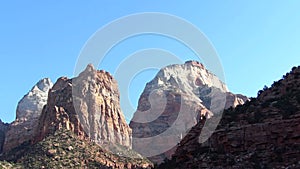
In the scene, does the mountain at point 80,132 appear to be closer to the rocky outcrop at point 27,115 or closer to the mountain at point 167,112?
the rocky outcrop at point 27,115

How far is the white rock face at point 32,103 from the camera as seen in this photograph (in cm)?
17488

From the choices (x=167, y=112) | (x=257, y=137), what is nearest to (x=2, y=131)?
(x=167, y=112)

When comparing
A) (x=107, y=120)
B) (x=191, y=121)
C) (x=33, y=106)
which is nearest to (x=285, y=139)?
(x=107, y=120)

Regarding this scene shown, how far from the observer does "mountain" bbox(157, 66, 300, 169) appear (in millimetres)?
41969

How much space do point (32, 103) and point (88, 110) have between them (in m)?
53.2

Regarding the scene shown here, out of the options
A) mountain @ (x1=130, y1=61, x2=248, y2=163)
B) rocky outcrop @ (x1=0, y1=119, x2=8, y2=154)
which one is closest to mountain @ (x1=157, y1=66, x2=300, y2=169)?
mountain @ (x1=130, y1=61, x2=248, y2=163)

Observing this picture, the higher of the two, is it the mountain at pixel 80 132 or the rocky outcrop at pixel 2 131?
the rocky outcrop at pixel 2 131

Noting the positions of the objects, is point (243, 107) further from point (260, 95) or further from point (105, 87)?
point (105, 87)

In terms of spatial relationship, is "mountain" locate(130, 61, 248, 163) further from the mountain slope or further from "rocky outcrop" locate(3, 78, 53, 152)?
the mountain slope

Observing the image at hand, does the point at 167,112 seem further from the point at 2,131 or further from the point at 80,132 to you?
the point at 80,132

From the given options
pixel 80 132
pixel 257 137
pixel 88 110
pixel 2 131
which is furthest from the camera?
pixel 2 131

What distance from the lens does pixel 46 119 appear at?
4756 inches

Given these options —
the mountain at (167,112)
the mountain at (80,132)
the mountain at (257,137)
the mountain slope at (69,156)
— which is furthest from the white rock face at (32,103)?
the mountain at (257,137)

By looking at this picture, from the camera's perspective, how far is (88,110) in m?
132
